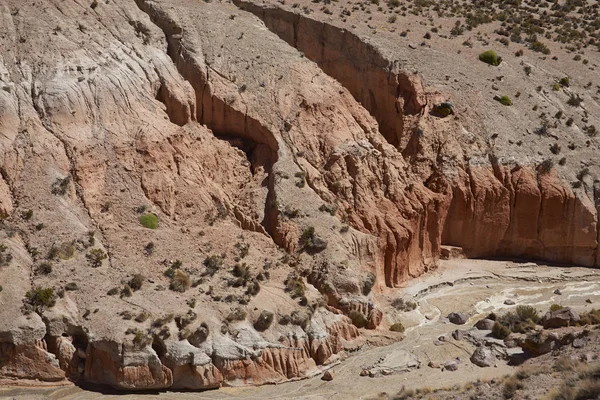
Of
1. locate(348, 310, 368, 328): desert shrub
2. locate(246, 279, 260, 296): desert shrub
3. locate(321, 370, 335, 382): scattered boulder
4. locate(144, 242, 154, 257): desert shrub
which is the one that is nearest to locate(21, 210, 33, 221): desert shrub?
locate(144, 242, 154, 257): desert shrub

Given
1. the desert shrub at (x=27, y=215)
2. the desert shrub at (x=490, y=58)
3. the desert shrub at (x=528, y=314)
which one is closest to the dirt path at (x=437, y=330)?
the desert shrub at (x=528, y=314)

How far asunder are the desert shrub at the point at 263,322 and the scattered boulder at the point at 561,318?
1170cm

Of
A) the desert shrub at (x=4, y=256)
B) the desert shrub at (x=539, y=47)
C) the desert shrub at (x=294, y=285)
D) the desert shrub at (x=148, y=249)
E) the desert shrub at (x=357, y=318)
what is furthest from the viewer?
the desert shrub at (x=539, y=47)

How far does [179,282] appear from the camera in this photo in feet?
91.1

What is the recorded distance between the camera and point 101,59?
1329 inches

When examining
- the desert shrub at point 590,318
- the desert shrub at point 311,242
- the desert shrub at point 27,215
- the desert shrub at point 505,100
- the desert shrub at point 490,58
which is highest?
the desert shrub at point 490,58

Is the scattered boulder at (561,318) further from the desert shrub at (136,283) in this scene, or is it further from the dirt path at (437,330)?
the desert shrub at (136,283)

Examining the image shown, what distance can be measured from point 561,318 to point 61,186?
2105 centimetres

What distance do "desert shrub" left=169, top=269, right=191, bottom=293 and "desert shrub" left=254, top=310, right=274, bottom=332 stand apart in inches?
124

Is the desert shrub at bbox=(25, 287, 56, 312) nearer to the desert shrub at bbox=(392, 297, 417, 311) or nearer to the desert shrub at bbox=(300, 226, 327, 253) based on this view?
the desert shrub at bbox=(300, 226, 327, 253)

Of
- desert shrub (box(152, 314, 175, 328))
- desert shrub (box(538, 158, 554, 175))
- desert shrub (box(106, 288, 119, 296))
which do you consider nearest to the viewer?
desert shrub (box(152, 314, 175, 328))

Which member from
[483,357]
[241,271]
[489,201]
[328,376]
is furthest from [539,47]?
[328,376]

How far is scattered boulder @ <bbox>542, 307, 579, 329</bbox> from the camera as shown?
29375mm

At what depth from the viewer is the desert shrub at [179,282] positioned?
2766 cm
